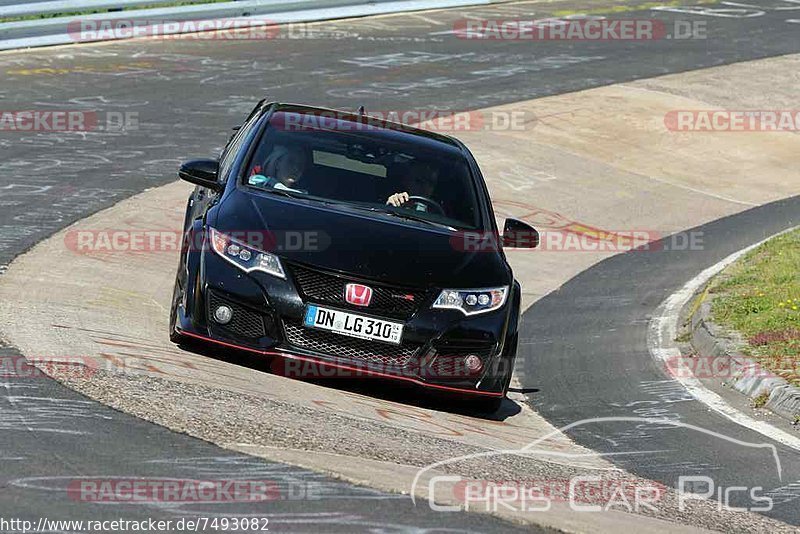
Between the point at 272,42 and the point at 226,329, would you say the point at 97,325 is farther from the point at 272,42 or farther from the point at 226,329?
the point at 272,42

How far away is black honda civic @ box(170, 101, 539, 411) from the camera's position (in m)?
7.55

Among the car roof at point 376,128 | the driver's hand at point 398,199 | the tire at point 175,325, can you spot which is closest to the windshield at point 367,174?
the driver's hand at point 398,199

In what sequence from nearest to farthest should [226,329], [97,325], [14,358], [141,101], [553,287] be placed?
[14,358] → [226,329] → [97,325] → [553,287] → [141,101]

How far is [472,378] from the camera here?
25.6 ft

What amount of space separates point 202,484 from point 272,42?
19185mm

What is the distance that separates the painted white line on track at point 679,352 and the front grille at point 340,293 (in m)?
2.49

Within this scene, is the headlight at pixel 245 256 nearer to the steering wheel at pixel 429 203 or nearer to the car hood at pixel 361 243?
the car hood at pixel 361 243

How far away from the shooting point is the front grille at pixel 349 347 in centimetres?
754

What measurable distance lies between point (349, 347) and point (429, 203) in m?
1.59

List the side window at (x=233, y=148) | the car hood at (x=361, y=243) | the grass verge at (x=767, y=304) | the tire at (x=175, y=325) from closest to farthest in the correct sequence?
the car hood at (x=361, y=243) < the tire at (x=175, y=325) < the side window at (x=233, y=148) < the grass verge at (x=767, y=304)

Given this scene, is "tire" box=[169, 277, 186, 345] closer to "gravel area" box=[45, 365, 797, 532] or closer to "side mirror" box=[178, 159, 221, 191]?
"side mirror" box=[178, 159, 221, 191]

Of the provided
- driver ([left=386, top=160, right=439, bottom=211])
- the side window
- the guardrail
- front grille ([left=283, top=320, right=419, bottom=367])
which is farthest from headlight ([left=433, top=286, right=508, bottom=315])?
the guardrail

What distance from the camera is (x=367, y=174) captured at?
8828mm

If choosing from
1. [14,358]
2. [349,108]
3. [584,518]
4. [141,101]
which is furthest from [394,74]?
[584,518]
